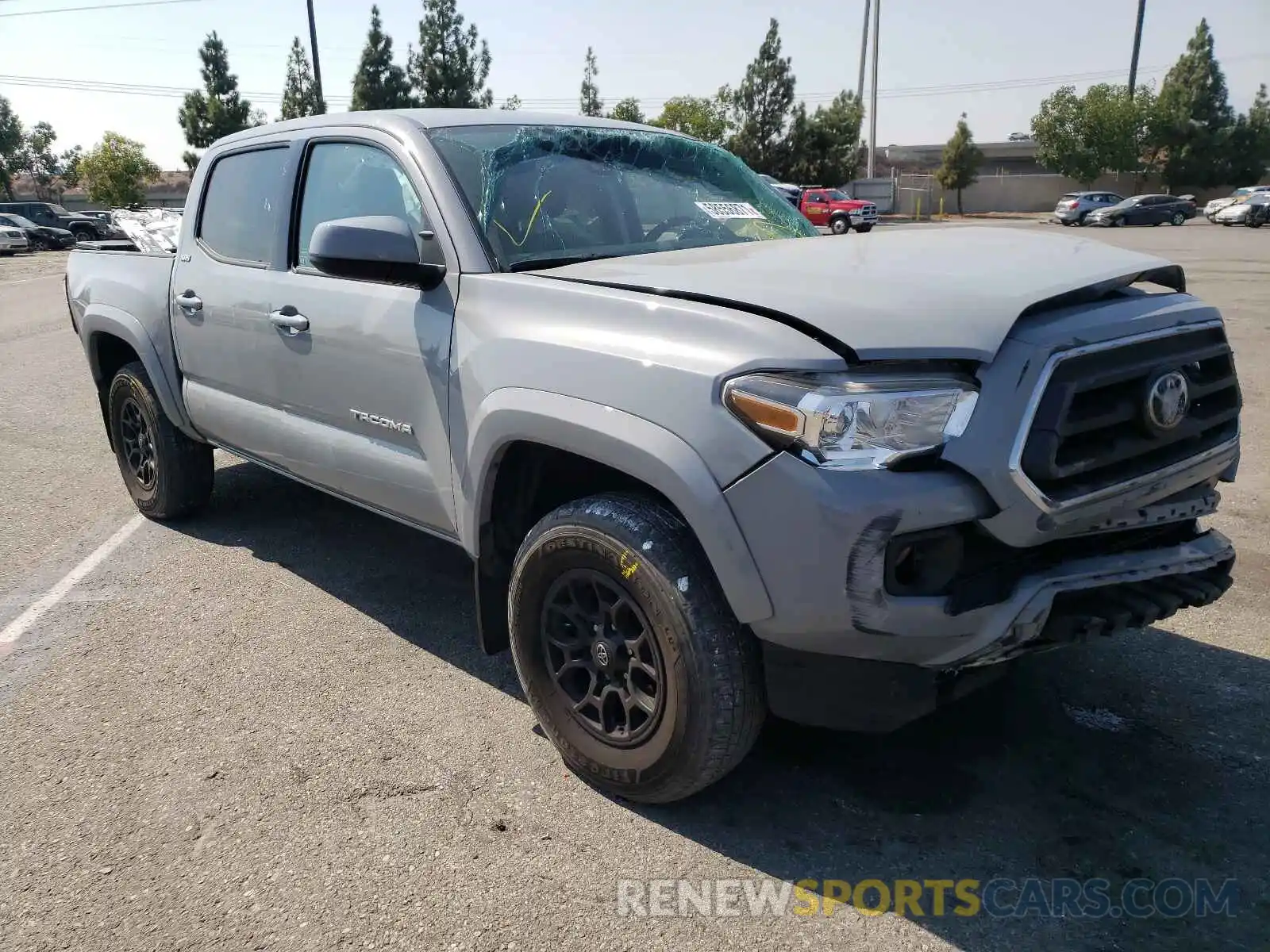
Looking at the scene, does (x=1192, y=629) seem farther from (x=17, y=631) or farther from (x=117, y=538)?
(x=117, y=538)

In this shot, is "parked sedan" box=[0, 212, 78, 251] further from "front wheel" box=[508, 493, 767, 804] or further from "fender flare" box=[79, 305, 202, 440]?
"front wheel" box=[508, 493, 767, 804]

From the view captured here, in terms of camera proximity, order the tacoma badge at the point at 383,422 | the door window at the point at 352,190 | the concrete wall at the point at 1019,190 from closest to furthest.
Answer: the tacoma badge at the point at 383,422, the door window at the point at 352,190, the concrete wall at the point at 1019,190

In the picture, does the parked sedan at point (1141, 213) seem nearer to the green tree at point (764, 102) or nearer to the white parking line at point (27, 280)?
the green tree at point (764, 102)

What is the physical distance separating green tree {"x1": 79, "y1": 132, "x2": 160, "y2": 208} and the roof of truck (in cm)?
6955

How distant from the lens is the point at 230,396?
14.3ft

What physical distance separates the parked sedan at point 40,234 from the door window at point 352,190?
39.3 metres

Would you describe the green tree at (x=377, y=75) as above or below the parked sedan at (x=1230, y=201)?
above

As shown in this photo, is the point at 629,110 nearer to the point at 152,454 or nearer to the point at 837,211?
the point at 837,211

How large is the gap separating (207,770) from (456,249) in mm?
1775

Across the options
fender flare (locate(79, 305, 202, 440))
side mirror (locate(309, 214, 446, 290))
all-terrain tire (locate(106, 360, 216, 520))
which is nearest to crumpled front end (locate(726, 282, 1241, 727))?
side mirror (locate(309, 214, 446, 290))

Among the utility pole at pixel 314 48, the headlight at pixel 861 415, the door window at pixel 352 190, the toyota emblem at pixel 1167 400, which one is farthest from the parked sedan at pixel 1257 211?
the headlight at pixel 861 415

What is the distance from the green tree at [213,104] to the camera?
50938mm

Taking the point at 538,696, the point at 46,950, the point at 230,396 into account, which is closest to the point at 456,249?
the point at 538,696

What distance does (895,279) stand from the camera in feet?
8.36
